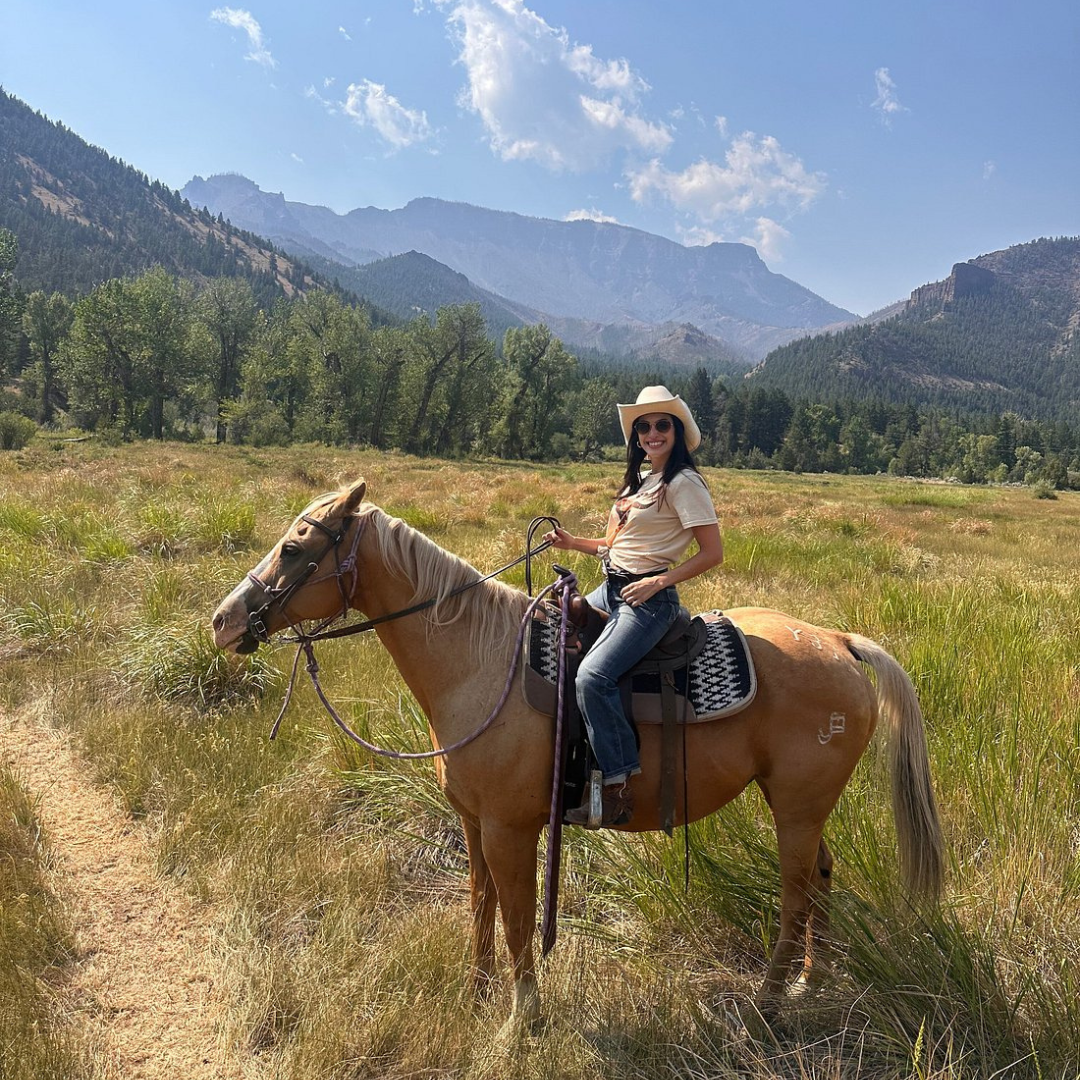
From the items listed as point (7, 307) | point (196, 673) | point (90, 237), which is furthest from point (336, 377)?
point (90, 237)

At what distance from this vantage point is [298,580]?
290 cm

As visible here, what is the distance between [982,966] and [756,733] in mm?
1228

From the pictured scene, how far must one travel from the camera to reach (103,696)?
19.8 ft

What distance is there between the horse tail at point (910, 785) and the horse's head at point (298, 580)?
2.79 metres

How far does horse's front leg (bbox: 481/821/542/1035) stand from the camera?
290 centimetres

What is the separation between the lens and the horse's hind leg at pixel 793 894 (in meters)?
3.00

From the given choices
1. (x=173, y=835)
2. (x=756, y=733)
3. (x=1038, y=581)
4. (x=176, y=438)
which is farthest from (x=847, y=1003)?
(x=176, y=438)

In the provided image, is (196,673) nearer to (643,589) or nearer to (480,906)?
(480,906)

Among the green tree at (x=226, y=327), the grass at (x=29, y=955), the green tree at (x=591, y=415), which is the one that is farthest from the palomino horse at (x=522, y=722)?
the green tree at (x=591, y=415)

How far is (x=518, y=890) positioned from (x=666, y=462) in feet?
7.40

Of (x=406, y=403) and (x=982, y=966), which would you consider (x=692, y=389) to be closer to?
(x=406, y=403)

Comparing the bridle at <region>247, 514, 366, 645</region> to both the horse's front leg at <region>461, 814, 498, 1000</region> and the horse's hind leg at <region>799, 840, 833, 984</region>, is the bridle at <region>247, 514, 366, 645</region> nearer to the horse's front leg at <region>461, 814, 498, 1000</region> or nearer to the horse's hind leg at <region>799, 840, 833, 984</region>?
the horse's front leg at <region>461, 814, 498, 1000</region>

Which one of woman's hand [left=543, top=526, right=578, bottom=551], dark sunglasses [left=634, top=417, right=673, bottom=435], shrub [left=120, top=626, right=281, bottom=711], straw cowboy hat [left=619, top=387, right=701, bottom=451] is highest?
straw cowboy hat [left=619, top=387, right=701, bottom=451]

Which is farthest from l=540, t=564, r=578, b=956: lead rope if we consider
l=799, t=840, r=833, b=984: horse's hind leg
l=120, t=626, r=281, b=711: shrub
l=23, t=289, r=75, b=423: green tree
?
l=23, t=289, r=75, b=423: green tree
